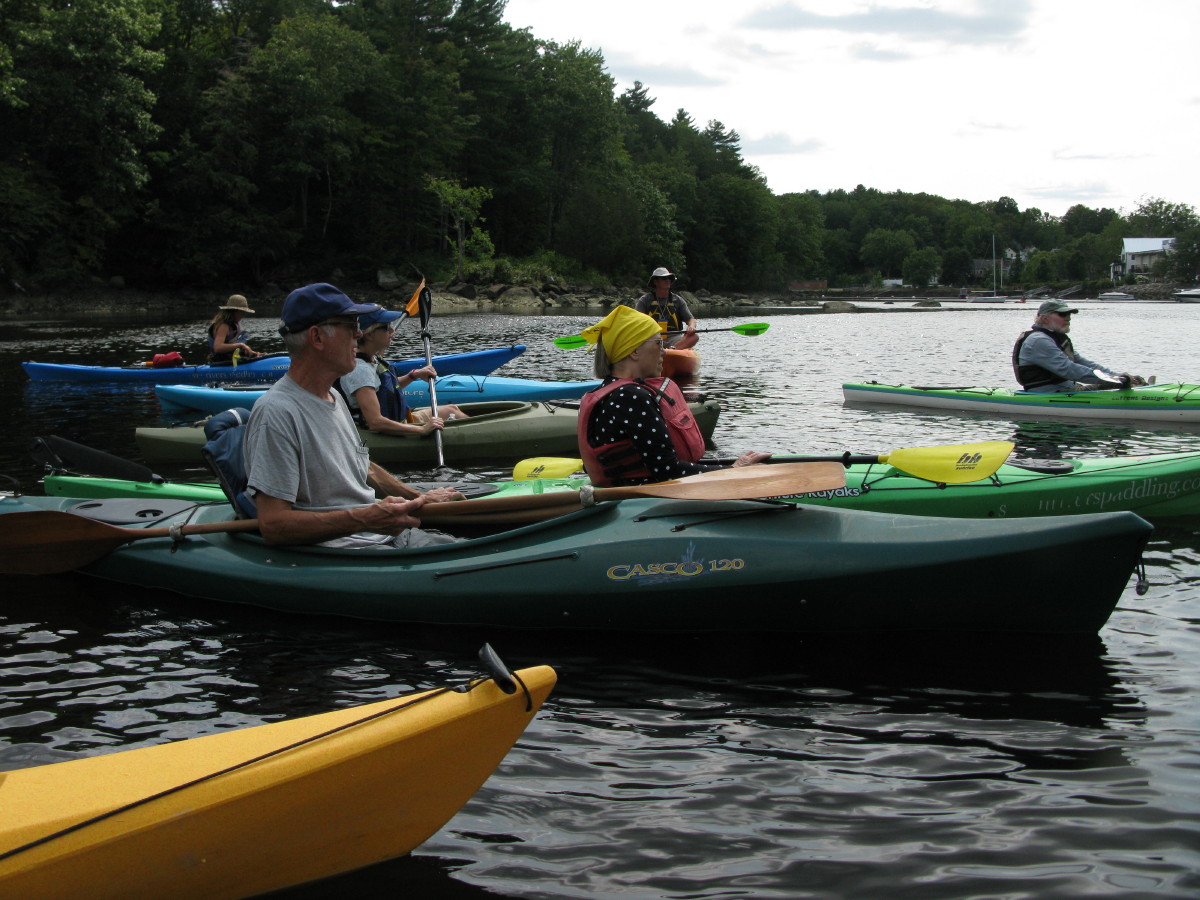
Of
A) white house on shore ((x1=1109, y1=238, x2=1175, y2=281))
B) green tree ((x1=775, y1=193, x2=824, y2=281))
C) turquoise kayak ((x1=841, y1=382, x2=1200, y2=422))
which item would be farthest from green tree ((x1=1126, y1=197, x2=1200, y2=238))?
turquoise kayak ((x1=841, y1=382, x2=1200, y2=422))

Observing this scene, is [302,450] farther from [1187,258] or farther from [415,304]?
[1187,258]

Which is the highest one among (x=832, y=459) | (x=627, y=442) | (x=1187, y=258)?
(x=1187, y=258)

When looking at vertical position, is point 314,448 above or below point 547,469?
above

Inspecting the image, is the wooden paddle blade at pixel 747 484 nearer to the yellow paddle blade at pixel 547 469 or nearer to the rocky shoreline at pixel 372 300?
the yellow paddle blade at pixel 547 469

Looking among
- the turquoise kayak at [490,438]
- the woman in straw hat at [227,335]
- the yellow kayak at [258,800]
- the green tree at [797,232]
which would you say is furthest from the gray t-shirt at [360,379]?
the green tree at [797,232]

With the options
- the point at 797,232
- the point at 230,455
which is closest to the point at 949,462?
the point at 230,455

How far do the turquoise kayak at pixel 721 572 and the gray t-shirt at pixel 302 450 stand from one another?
0.37 meters

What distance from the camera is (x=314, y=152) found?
46344mm

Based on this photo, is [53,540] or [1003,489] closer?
[53,540]

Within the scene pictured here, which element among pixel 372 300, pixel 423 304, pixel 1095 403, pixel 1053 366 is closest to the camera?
pixel 423 304

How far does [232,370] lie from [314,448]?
9.85 metres

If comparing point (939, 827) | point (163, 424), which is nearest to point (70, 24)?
point (163, 424)

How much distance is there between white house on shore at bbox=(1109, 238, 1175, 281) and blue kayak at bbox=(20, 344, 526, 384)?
105376mm

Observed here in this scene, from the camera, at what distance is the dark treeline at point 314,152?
3791cm
